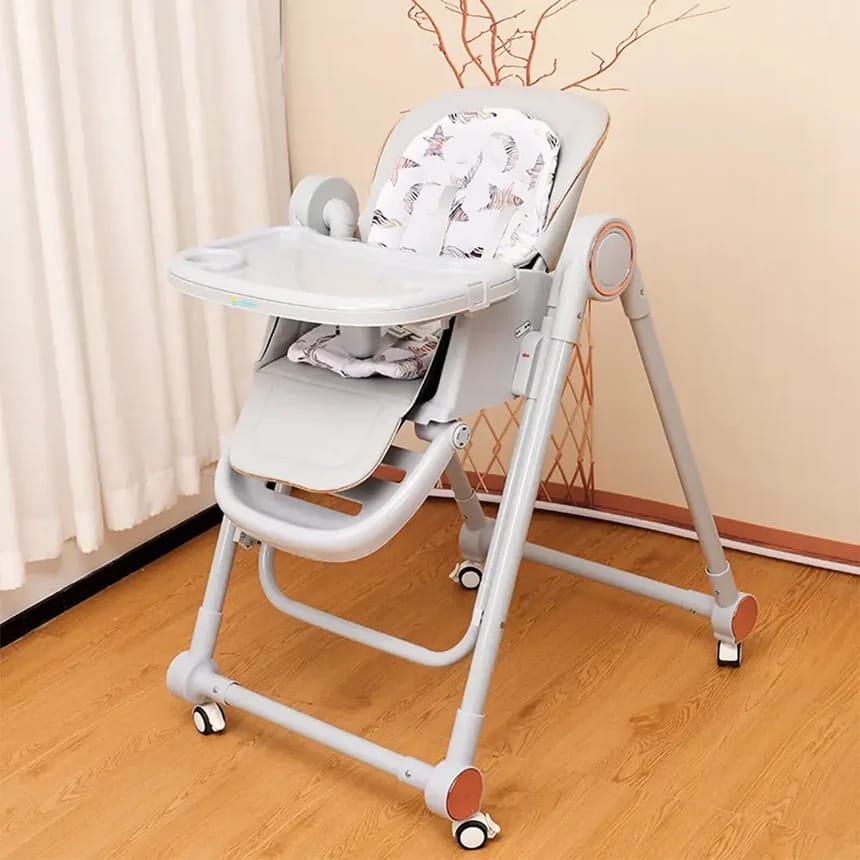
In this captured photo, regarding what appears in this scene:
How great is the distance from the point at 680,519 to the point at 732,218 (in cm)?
62

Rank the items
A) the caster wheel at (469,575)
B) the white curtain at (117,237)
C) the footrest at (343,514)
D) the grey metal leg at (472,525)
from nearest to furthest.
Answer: the footrest at (343,514), the white curtain at (117,237), the grey metal leg at (472,525), the caster wheel at (469,575)

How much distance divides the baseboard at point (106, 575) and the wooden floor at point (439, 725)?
25mm

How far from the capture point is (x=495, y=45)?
8.41ft

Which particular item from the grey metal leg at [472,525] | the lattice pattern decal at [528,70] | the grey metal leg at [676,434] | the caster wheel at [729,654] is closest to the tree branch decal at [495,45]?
the lattice pattern decal at [528,70]

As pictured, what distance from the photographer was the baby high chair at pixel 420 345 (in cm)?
172

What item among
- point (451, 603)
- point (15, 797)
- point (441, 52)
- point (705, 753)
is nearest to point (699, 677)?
point (705, 753)

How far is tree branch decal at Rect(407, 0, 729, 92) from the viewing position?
2.49 meters

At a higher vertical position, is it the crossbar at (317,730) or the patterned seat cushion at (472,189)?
the patterned seat cushion at (472,189)

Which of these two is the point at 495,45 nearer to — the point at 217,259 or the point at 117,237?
the point at 117,237

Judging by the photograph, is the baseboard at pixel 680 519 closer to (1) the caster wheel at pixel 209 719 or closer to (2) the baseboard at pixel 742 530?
(2) the baseboard at pixel 742 530

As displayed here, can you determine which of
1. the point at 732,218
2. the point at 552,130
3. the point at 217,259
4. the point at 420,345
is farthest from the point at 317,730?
the point at 732,218

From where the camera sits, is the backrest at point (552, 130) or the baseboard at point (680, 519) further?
the baseboard at point (680, 519)

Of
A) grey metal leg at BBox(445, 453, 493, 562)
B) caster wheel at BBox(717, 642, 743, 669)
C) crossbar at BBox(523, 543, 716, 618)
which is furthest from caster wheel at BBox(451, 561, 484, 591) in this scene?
caster wheel at BBox(717, 642, 743, 669)

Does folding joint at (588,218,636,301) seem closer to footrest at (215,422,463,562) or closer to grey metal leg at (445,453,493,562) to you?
footrest at (215,422,463,562)
